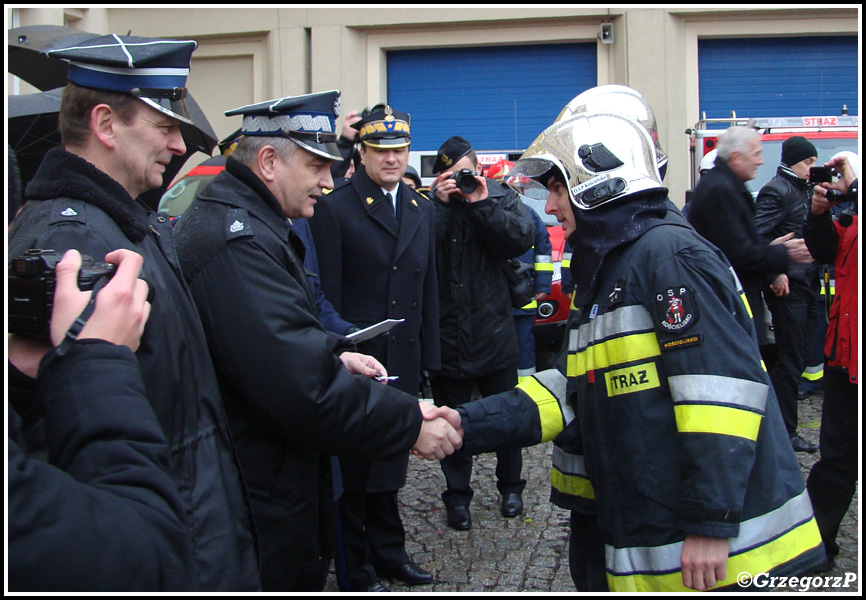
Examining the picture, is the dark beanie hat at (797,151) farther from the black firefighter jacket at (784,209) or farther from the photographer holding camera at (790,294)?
the black firefighter jacket at (784,209)

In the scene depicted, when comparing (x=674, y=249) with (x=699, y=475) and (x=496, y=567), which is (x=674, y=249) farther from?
(x=496, y=567)

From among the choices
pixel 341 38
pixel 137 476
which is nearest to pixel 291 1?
pixel 341 38

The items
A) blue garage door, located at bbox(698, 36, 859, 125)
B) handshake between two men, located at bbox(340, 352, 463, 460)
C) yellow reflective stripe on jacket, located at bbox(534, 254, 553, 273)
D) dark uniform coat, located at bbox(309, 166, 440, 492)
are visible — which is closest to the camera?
handshake between two men, located at bbox(340, 352, 463, 460)

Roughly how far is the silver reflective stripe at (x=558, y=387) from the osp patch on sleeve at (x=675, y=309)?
636 mm

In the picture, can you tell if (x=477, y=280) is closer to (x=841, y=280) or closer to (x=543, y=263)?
(x=543, y=263)

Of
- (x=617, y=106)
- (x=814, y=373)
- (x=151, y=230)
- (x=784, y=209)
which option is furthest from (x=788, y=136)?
(x=151, y=230)

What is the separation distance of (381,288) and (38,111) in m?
1.89

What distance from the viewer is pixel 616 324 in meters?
2.33

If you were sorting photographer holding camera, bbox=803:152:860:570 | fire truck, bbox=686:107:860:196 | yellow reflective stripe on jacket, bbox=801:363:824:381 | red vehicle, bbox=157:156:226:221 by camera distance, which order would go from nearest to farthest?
photographer holding camera, bbox=803:152:860:570, yellow reflective stripe on jacket, bbox=801:363:824:381, red vehicle, bbox=157:156:226:221, fire truck, bbox=686:107:860:196

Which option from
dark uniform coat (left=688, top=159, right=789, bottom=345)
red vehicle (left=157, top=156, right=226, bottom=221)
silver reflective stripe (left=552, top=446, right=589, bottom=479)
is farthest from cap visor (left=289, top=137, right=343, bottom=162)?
red vehicle (left=157, top=156, right=226, bottom=221)

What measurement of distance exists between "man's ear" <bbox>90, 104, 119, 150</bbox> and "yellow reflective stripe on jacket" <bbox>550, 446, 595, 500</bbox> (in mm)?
1665

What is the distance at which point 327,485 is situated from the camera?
2957 millimetres

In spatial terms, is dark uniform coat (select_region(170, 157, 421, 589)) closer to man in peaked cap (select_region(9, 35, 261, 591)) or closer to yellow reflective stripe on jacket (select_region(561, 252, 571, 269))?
man in peaked cap (select_region(9, 35, 261, 591))

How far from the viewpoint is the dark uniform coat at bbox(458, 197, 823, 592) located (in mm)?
2094
